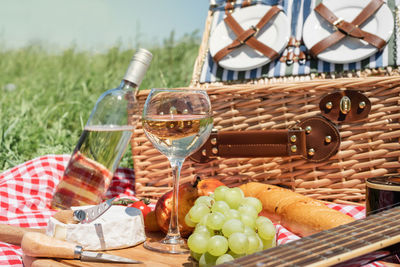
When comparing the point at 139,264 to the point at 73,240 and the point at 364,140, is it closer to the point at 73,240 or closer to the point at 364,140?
the point at 73,240

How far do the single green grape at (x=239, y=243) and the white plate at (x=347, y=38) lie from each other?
4.14ft

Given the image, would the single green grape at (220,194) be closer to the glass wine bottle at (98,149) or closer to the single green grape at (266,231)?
the single green grape at (266,231)

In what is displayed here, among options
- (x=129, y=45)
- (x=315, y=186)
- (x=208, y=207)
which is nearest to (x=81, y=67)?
(x=129, y=45)

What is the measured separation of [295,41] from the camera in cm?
197

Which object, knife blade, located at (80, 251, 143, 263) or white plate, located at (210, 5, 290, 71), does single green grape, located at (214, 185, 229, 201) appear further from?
white plate, located at (210, 5, 290, 71)

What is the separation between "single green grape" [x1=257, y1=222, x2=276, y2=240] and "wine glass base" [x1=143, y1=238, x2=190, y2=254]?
184 millimetres

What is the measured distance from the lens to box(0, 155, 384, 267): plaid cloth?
4.33ft

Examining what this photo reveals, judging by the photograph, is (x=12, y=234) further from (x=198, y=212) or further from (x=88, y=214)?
(x=198, y=212)

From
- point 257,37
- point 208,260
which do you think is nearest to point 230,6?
point 257,37

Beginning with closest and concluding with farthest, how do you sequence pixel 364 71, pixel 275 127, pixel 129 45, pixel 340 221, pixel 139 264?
pixel 139 264, pixel 340 221, pixel 275 127, pixel 364 71, pixel 129 45

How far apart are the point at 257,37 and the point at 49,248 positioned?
146 cm

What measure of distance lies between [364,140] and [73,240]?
3.12 feet

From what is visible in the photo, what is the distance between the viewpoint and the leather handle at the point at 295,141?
1.38 m

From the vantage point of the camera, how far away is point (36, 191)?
1586 millimetres
